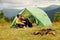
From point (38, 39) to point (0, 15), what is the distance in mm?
16427

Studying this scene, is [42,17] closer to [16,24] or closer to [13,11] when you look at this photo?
[16,24]

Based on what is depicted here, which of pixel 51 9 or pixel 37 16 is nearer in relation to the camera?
pixel 37 16

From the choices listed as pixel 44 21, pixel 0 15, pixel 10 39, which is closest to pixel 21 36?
→ pixel 10 39

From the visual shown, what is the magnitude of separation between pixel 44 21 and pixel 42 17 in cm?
Answer: 51

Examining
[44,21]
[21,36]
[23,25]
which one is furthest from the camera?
[44,21]

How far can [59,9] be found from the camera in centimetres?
3231

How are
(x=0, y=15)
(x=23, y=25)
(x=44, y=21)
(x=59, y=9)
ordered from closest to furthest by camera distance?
(x=23, y=25) < (x=44, y=21) < (x=0, y=15) < (x=59, y=9)

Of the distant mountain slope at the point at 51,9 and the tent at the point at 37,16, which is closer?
the tent at the point at 37,16

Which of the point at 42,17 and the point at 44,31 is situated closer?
the point at 44,31

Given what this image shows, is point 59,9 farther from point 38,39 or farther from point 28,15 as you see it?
point 38,39

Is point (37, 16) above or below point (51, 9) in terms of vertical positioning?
below

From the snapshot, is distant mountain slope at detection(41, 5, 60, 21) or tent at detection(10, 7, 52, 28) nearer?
tent at detection(10, 7, 52, 28)

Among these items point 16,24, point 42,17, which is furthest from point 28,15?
point 16,24

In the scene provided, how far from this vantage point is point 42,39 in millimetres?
11633
